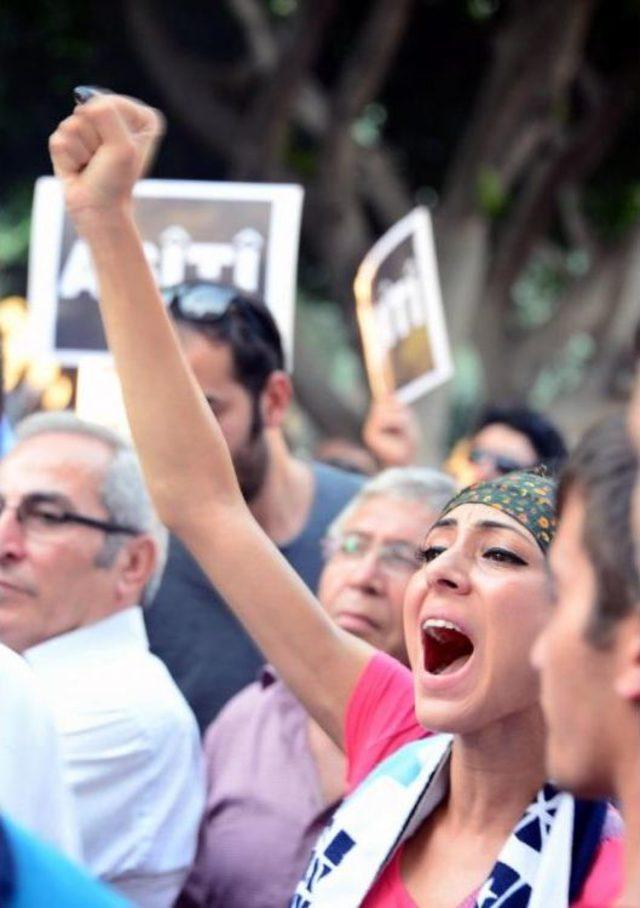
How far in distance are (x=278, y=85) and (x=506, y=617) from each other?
30.6 feet

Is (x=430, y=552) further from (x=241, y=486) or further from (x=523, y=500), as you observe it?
(x=241, y=486)

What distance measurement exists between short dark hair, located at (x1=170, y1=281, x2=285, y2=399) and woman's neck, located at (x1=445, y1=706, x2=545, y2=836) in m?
1.87

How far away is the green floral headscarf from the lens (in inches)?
115

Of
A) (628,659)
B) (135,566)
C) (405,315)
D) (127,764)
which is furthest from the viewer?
(405,315)

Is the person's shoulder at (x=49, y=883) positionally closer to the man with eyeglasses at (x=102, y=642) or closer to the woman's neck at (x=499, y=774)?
the woman's neck at (x=499, y=774)

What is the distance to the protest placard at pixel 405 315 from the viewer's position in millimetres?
6363

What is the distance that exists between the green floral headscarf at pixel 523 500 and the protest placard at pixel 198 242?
252 centimetres

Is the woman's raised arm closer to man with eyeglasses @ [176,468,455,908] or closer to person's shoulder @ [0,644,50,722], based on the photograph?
person's shoulder @ [0,644,50,722]

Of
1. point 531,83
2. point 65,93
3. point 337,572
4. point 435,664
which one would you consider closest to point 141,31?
point 65,93

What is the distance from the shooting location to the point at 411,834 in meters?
2.88

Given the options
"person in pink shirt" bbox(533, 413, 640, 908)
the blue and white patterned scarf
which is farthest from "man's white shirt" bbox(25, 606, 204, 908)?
"person in pink shirt" bbox(533, 413, 640, 908)

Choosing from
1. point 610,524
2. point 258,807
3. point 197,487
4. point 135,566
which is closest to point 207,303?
point 135,566

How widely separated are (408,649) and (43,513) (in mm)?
1096

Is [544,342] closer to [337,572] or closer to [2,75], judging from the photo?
[2,75]
